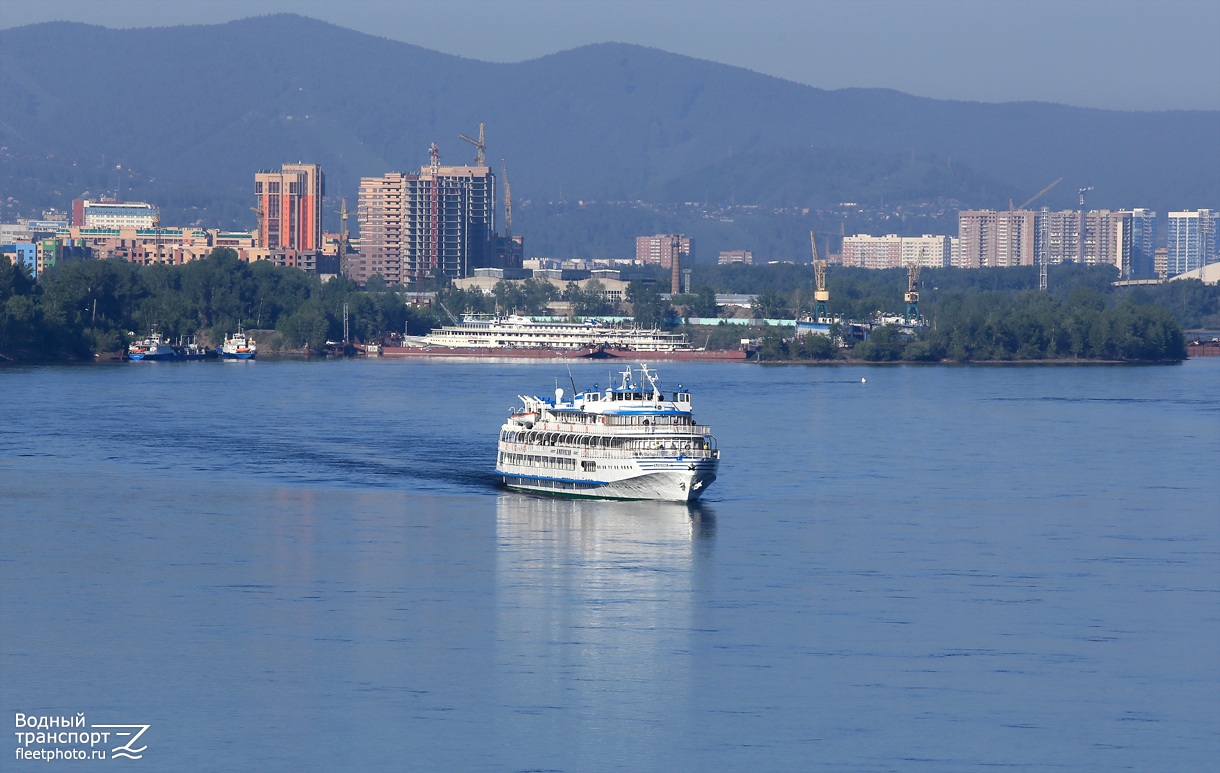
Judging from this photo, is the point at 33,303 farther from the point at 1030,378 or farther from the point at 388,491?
the point at 388,491

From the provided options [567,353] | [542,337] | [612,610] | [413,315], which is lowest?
[612,610]

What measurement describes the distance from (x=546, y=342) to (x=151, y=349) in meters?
27.3

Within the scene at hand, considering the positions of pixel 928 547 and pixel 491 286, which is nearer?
pixel 928 547

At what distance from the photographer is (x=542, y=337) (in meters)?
111

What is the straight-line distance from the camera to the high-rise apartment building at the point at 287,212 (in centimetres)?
16762

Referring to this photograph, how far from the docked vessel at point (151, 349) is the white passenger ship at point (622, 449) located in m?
59.6

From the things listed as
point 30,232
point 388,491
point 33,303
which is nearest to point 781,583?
point 388,491

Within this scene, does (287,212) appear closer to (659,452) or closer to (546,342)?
(546,342)

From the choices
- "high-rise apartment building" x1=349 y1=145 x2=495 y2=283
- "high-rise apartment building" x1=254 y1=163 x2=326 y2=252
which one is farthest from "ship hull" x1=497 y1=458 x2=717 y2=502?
"high-rise apartment building" x1=254 y1=163 x2=326 y2=252

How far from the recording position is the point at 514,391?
65062 millimetres

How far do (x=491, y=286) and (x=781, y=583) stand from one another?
122m

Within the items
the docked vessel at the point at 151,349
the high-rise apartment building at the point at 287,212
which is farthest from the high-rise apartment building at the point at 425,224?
the docked vessel at the point at 151,349

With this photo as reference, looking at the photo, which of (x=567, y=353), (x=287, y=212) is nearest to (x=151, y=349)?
(x=567, y=353)

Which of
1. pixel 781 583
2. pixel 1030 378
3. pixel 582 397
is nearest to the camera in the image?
pixel 781 583
